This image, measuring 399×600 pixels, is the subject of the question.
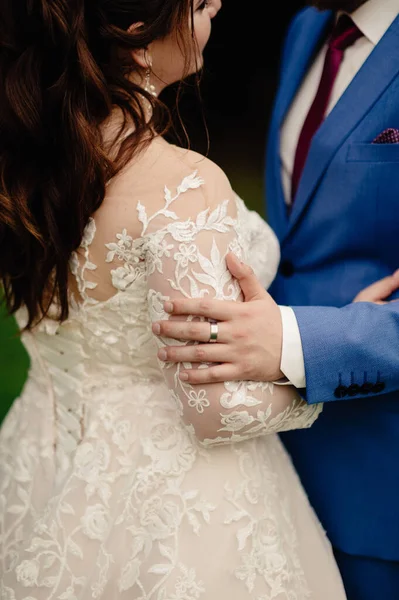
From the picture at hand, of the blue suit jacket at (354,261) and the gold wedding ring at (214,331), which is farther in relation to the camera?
the blue suit jacket at (354,261)

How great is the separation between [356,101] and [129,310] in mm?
772

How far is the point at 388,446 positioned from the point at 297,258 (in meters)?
0.55

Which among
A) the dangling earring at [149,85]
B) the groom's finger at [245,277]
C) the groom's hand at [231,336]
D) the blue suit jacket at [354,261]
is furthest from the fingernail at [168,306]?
the dangling earring at [149,85]

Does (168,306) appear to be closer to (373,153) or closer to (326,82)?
(373,153)

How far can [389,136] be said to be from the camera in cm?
163

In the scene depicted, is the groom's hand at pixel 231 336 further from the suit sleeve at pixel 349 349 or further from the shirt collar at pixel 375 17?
the shirt collar at pixel 375 17

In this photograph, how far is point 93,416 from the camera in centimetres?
154

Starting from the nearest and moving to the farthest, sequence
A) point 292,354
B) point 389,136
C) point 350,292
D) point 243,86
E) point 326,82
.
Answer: point 292,354, point 389,136, point 350,292, point 326,82, point 243,86

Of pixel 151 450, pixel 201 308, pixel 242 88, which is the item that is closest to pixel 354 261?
pixel 201 308

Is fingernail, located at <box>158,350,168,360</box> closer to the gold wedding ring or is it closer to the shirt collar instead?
the gold wedding ring

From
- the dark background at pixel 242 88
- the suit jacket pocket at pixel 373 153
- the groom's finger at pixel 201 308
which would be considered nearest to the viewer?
the groom's finger at pixel 201 308

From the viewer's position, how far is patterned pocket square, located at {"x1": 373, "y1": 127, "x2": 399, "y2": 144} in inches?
63.8

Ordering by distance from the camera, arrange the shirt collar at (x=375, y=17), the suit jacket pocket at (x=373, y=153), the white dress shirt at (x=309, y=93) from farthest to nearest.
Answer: the shirt collar at (x=375, y=17) < the suit jacket pocket at (x=373, y=153) < the white dress shirt at (x=309, y=93)

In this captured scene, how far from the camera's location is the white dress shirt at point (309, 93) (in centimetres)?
140
